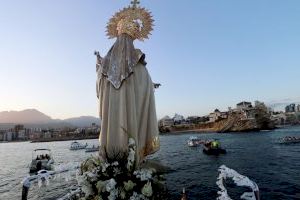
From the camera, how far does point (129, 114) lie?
432cm

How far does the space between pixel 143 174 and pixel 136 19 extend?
2.46m

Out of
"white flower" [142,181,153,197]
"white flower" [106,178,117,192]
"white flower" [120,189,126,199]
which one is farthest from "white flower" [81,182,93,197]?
"white flower" [142,181,153,197]

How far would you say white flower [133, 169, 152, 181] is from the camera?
376 centimetres

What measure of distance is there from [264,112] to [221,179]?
183 m

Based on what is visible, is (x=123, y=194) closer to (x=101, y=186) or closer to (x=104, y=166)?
(x=101, y=186)

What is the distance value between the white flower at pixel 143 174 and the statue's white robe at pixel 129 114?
388 millimetres

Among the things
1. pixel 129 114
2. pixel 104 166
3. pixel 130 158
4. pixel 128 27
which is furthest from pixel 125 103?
pixel 128 27

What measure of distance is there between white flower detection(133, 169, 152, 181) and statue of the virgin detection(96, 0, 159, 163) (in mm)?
325

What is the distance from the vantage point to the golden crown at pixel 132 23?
4930 mm

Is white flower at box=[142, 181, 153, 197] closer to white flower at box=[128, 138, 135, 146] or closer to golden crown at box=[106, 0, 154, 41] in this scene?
white flower at box=[128, 138, 135, 146]

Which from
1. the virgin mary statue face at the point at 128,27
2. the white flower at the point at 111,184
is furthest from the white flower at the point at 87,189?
the virgin mary statue face at the point at 128,27

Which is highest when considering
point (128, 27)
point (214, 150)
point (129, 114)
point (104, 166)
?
point (128, 27)

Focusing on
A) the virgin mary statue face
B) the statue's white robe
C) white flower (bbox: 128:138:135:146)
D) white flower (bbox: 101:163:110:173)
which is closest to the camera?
white flower (bbox: 101:163:110:173)

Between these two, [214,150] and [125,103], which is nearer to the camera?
[125,103]
